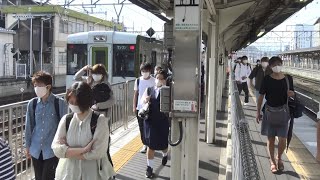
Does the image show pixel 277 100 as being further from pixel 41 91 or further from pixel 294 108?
pixel 41 91

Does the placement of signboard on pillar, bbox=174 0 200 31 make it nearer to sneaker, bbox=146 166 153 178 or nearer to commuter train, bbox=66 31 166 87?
sneaker, bbox=146 166 153 178

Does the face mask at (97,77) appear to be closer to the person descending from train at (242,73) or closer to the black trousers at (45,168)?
the black trousers at (45,168)

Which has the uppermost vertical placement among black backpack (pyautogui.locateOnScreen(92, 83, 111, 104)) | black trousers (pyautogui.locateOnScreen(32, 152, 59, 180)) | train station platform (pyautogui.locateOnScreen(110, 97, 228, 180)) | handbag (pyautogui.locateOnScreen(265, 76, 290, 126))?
black backpack (pyautogui.locateOnScreen(92, 83, 111, 104))

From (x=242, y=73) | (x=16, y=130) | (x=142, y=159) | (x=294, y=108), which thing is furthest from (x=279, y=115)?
(x=242, y=73)

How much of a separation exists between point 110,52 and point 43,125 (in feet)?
34.1

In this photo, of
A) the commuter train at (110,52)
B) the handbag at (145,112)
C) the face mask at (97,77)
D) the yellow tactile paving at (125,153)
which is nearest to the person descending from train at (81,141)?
the face mask at (97,77)

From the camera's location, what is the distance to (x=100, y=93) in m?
5.56

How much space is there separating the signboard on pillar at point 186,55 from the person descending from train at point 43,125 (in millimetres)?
1204

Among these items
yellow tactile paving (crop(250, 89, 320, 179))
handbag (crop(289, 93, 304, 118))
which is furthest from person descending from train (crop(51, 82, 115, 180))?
yellow tactile paving (crop(250, 89, 320, 179))

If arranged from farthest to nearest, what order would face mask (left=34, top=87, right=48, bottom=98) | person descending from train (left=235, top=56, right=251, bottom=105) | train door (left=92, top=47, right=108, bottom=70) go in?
train door (left=92, top=47, right=108, bottom=70) → person descending from train (left=235, top=56, right=251, bottom=105) → face mask (left=34, top=87, right=48, bottom=98)

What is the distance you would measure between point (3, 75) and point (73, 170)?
1147 inches

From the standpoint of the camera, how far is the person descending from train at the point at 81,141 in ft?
11.5

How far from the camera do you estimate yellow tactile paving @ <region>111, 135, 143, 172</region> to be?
7093mm

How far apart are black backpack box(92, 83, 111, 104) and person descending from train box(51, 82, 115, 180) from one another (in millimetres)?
1902
